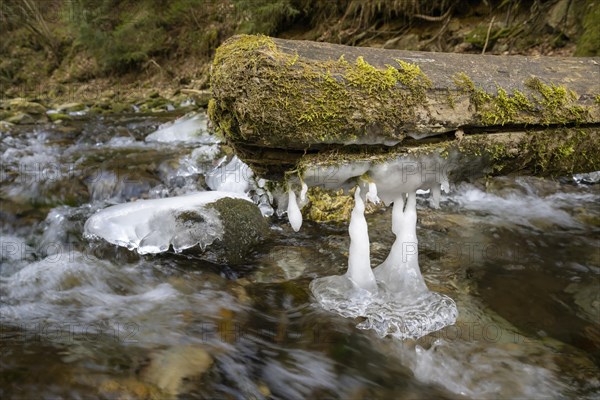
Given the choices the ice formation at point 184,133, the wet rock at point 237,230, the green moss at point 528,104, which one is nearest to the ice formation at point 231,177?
the wet rock at point 237,230

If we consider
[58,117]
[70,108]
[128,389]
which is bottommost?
[70,108]

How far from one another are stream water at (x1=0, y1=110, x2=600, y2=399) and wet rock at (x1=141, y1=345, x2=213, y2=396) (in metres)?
0.01

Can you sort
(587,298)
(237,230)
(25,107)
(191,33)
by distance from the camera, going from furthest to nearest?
(191,33), (25,107), (237,230), (587,298)

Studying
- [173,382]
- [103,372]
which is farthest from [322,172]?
[103,372]

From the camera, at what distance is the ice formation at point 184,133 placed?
7910 mm

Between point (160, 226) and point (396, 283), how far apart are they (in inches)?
91.3

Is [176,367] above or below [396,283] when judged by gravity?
below

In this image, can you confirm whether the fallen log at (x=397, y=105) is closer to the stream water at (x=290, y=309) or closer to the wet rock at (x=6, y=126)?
the stream water at (x=290, y=309)

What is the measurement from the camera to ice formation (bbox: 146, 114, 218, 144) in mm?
7910

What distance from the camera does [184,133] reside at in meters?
8.13

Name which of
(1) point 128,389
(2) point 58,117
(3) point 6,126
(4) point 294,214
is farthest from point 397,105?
(2) point 58,117

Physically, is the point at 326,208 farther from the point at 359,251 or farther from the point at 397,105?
the point at 397,105

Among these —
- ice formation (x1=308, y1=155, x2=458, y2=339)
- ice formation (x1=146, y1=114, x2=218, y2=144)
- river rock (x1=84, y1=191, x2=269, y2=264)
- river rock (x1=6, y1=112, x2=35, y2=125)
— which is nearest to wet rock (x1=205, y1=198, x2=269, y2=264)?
river rock (x1=84, y1=191, x2=269, y2=264)

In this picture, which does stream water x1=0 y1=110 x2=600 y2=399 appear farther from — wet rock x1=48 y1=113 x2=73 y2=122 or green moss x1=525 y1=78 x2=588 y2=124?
wet rock x1=48 y1=113 x2=73 y2=122
